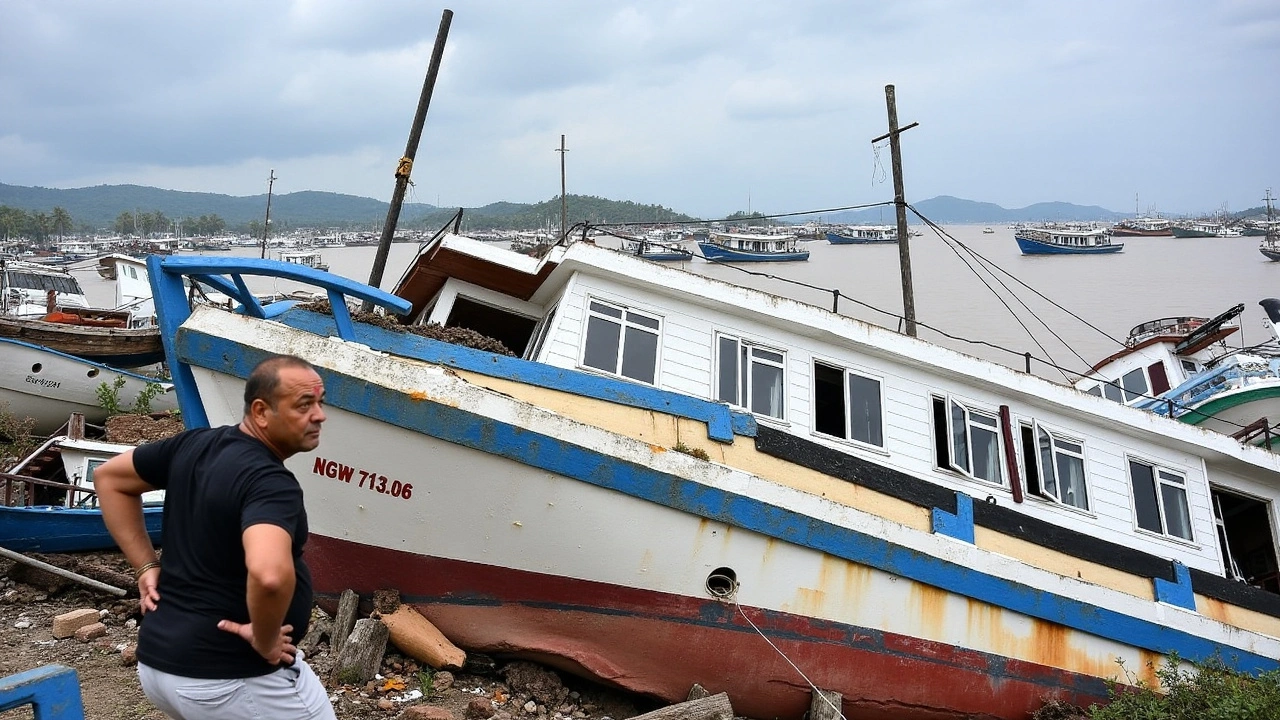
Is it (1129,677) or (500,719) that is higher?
(500,719)

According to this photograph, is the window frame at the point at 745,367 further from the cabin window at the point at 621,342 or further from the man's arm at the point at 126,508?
the man's arm at the point at 126,508

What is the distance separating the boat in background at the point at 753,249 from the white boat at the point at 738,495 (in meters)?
65.3

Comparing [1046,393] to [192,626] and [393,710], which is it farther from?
[192,626]

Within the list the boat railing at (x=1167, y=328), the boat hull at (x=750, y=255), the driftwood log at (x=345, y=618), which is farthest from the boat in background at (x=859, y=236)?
the driftwood log at (x=345, y=618)

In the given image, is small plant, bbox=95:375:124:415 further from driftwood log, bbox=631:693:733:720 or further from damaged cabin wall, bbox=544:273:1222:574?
driftwood log, bbox=631:693:733:720

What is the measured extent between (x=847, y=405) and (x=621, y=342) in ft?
7.16

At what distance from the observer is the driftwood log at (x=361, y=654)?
630cm

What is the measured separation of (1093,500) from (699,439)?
419cm

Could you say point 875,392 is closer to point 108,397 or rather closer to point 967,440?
point 967,440

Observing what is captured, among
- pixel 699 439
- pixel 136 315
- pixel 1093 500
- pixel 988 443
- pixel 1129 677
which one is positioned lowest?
pixel 1129 677

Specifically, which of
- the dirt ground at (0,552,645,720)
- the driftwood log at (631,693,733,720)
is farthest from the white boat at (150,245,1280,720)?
the driftwood log at (631,693,733,720)

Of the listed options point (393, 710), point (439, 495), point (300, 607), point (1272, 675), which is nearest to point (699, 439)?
point (439, 495)

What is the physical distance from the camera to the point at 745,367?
793 cm

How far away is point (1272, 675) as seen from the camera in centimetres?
713
